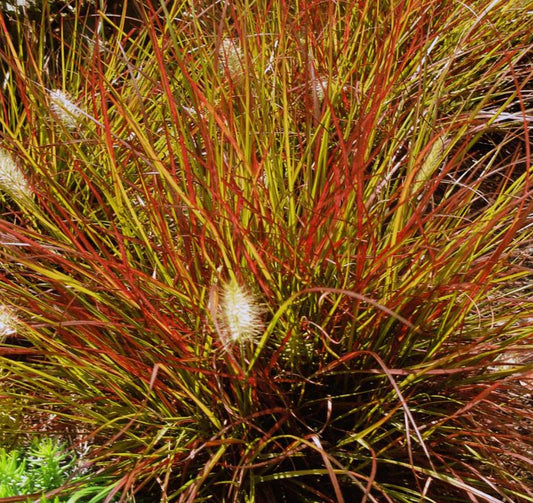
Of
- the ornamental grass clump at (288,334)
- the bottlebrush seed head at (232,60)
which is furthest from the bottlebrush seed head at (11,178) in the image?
the bottlebrush seed head at (232,60)

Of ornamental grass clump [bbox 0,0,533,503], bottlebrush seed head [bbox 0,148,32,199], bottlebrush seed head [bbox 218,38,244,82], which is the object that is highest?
bottlebrush seed head [bbox 218,38,244,82]

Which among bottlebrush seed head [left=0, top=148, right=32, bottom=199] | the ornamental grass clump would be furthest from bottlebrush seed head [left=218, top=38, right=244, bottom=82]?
bottlebrush seed head [left=0, top=148, right=32, bottom=199]

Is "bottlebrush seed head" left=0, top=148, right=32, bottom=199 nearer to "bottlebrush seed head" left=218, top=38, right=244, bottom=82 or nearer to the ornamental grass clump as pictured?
the ornamental grass clump

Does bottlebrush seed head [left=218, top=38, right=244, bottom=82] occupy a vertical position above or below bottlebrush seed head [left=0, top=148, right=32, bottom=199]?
above

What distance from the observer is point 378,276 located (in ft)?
5.40

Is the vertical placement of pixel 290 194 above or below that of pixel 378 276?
above

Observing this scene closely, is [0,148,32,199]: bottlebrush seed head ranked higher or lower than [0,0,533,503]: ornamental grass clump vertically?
higher

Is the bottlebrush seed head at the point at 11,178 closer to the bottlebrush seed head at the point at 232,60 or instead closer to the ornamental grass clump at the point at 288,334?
the ornamental grass clump at the point at 288,334

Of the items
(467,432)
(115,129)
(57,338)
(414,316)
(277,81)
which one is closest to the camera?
(467,432)

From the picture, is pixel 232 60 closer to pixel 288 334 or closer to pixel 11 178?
pixel 11 178

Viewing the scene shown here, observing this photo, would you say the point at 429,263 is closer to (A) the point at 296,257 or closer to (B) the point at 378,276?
(B) the point at 378,276

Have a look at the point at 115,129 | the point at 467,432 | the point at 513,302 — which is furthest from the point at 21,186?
the point at 513,302

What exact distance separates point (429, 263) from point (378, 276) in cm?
13

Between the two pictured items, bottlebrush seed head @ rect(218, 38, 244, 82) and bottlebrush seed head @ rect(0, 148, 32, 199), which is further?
bottlebrush seed head @ rect(218, 38, 244, 82)
